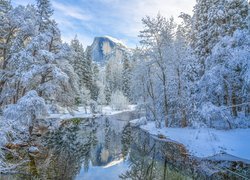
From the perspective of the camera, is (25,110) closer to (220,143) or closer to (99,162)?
(99,162)

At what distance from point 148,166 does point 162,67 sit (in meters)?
11.7

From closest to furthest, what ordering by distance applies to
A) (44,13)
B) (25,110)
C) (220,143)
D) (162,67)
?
(25,110), (220,143), (44,13), (162,67)

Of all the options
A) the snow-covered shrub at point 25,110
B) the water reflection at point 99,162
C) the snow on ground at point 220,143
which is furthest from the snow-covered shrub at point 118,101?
the snow-covered shrub at point 25,110

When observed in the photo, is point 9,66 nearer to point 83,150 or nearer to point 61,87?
point 61,87

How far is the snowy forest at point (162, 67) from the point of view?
576 inches

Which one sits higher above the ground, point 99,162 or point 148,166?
point 148,166

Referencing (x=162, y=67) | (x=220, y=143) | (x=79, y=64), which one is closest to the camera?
(x=220, y=143)

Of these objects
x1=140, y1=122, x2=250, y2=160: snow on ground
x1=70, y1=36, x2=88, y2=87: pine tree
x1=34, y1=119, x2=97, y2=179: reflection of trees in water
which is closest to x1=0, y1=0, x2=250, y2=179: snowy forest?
x1=140, y1=122, x2=250, y2=160: snow on ground

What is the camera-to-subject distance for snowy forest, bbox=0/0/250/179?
14625mm

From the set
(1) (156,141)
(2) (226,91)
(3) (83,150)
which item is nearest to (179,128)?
(1) (156,141)

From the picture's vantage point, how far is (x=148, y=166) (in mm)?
11773

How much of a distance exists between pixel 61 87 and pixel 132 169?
9.16m

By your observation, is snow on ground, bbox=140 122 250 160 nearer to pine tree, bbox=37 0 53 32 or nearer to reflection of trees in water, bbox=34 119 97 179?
reflection of trees in water, bbox=34 119 97 179

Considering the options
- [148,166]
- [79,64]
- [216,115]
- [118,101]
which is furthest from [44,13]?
[118,101]
